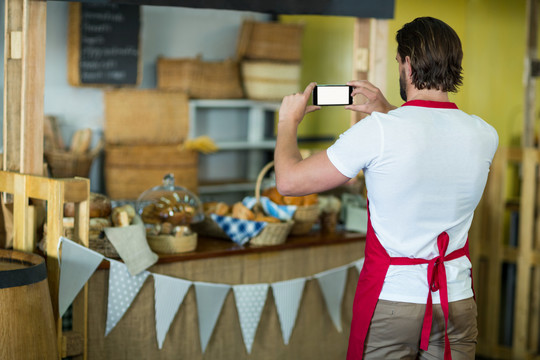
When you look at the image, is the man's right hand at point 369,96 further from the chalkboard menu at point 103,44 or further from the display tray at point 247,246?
the chalkboard menu at point 103,44

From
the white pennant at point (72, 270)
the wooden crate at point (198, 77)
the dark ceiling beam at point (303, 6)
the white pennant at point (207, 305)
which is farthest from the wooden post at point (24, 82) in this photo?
the wooden crate at point (198, 77)

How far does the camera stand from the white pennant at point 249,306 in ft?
9.58

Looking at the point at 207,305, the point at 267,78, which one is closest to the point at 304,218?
the point at 207,305

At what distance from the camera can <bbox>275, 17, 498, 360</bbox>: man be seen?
171 cm

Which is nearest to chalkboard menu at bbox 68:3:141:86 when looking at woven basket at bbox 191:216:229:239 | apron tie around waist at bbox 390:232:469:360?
woven basket at bbox 191:216:229:239

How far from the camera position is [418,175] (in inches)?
67.6

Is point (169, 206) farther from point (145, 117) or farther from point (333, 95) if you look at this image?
point (145, 117)

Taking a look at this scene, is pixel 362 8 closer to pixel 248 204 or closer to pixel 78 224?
pixel 248 204

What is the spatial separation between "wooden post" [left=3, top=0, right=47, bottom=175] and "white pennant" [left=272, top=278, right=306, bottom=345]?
1.09 m

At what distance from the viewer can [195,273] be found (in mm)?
2828

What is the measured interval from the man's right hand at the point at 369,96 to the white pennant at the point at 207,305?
3.51ft

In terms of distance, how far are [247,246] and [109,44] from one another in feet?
7.67

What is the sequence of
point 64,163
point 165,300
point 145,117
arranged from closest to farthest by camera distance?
point 165,300, point 64,163, point 145,117

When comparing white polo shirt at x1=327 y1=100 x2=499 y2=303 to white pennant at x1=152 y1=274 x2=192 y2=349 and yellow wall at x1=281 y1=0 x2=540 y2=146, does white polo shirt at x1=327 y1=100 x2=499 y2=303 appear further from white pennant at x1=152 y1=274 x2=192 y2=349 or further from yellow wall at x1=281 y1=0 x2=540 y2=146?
yellow wall at x1=281 y1=0 x2=540 y2=146
